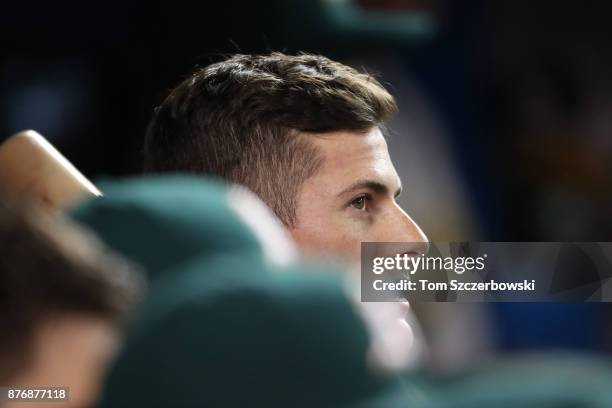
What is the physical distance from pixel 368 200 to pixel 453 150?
3.85 feet

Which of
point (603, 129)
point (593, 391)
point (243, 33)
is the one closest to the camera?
point (593, 391)

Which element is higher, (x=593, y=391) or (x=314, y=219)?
(x=314, y=219)

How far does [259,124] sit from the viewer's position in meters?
0.95

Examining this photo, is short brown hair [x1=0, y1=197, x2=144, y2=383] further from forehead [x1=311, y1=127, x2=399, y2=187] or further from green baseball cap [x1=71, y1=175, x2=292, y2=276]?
forehead [x1=311, y1=127, x2=399, y2=187]

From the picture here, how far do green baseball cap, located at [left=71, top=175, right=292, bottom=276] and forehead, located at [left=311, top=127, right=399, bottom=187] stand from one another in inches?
24.8

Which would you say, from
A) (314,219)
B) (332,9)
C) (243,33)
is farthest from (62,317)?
(332,9)

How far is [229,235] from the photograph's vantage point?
25 cm

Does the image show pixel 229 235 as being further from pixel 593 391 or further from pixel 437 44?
pixel 437 44

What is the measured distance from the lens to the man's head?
35.9 inches

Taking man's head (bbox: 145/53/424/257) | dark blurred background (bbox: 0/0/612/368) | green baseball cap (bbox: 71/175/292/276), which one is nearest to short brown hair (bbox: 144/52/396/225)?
man's head (bbox: 145/53/424/257)

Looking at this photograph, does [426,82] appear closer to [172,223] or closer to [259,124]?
[259,124]

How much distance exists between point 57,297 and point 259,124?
0.70 meters

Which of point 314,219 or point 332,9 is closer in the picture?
point 314,219

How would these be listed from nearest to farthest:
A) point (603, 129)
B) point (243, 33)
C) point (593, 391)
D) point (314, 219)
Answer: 1. point (593, 391)
2. point (314, 219)
3. point (243, 33)
4. point (603, 129)
